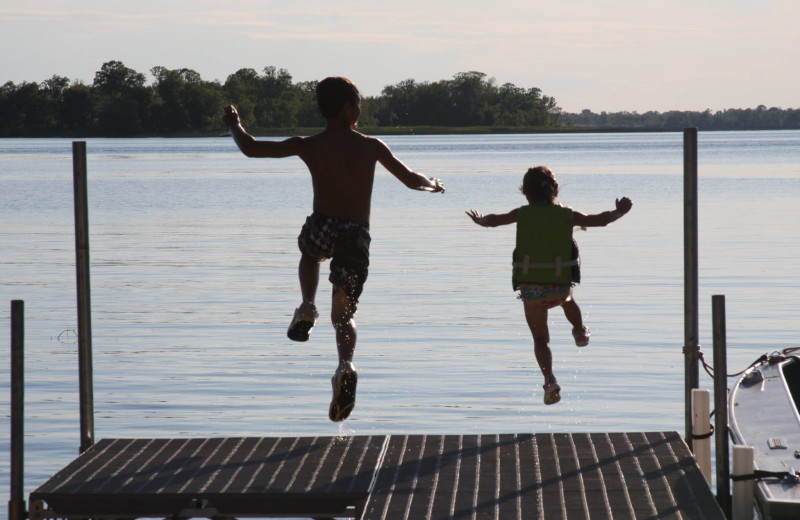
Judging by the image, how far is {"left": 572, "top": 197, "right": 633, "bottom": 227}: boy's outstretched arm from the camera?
8344 mm

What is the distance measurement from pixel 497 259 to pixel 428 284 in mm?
5428

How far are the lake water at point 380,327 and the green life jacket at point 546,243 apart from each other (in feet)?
18.3

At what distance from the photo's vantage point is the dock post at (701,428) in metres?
8.71

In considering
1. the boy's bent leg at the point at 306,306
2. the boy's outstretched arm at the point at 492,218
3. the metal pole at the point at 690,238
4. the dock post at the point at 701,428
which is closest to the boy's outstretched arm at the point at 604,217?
the boy's outstretched arm at the point at 492,218

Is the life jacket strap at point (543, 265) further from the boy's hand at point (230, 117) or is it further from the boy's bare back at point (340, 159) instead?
the boy's hand at point (230, 117)

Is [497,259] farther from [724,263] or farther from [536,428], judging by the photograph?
[536,428]

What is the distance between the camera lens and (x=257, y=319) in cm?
2116

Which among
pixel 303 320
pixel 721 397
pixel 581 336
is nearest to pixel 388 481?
pixel 303 320

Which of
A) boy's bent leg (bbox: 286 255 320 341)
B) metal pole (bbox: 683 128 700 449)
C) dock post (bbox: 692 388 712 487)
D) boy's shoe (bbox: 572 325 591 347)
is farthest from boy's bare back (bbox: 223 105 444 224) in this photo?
dock post (bbox: 692 388 712 487)

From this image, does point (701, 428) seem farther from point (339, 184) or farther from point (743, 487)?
point (339, 184)

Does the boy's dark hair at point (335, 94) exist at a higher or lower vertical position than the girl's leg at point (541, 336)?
higher

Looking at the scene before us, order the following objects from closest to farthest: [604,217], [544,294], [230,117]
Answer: [230,117] → [604,217] → [544,294]

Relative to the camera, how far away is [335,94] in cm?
791

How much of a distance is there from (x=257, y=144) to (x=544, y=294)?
2.23m
